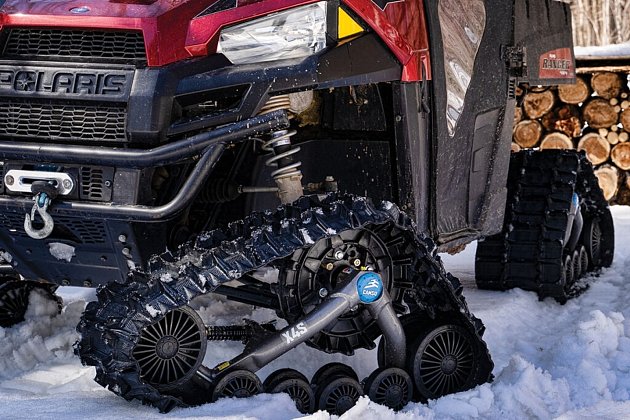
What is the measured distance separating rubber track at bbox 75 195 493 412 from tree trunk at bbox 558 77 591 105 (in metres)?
7.27

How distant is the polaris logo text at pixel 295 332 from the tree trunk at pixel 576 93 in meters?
7.53

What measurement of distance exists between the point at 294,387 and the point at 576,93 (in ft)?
24.8

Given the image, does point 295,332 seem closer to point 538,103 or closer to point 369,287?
point 369,287

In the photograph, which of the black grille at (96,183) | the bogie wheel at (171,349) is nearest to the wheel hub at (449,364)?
the bogie wheel at (171,349)

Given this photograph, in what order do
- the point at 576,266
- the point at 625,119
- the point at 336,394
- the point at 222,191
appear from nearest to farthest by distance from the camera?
the point at 336,394 < the point at 222,191 < the point at 576,266 < the point at 625,119

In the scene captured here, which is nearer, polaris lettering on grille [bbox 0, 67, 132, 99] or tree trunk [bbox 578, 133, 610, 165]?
polaris lettering on grille [bbox 0, 67, 132, 99]

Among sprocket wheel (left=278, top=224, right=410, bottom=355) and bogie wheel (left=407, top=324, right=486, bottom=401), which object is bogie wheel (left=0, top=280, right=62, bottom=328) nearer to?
sprocket wheel (left=278, top=224, right=410, bottom=355)

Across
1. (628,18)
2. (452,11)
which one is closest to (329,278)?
(452,11)

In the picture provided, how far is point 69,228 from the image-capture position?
3.37 metres

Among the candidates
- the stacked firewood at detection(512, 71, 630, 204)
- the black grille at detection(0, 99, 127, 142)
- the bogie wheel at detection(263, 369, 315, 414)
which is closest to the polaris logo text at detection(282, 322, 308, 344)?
the bogie wheel at detection(263, 369, 315, 414)

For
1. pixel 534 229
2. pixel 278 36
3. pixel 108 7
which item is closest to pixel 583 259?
pixel 534 229

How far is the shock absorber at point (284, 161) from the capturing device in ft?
11.2

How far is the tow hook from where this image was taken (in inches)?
126

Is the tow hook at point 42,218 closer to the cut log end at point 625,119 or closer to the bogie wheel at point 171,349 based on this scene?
the bogie wheel at point 171,349
